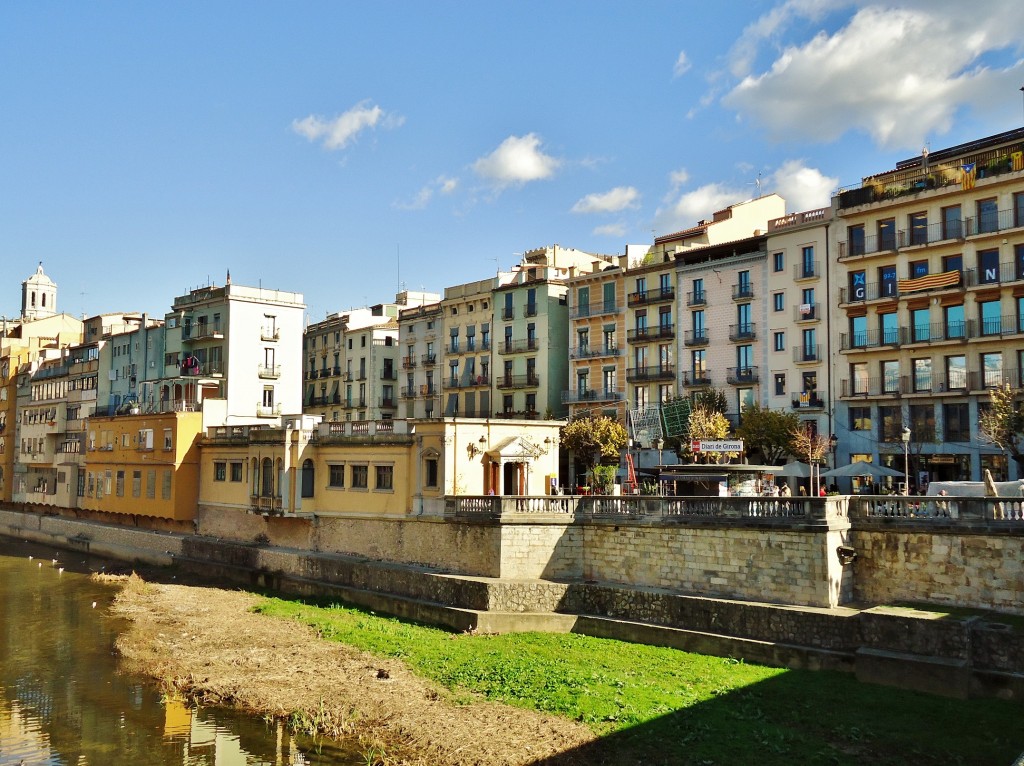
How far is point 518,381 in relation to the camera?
62.7 m

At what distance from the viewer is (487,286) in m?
65.7

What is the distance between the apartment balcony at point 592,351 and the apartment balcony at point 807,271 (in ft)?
42.4

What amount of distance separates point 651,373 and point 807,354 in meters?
10.5

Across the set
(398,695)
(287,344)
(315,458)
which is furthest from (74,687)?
(287,344)

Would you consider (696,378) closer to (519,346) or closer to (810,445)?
(810,445)

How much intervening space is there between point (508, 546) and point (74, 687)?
14407 mm

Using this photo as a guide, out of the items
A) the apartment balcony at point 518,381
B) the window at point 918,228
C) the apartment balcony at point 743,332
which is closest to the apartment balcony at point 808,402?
the apartment balcony at point 743,332

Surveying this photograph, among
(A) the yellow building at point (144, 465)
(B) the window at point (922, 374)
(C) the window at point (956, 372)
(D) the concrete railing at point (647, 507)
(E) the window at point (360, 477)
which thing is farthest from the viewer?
(A) the yellow building at point (144, 465)

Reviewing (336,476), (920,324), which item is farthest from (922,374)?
(336,476)

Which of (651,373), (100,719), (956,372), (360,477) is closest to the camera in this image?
(100,719)

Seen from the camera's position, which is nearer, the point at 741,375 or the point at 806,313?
the point at 806,313

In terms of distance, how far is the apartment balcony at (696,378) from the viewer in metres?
52.2

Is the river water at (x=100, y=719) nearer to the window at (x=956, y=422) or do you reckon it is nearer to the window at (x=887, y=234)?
the window at (x=956, y=422)

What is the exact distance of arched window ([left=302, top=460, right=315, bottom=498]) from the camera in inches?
1645
